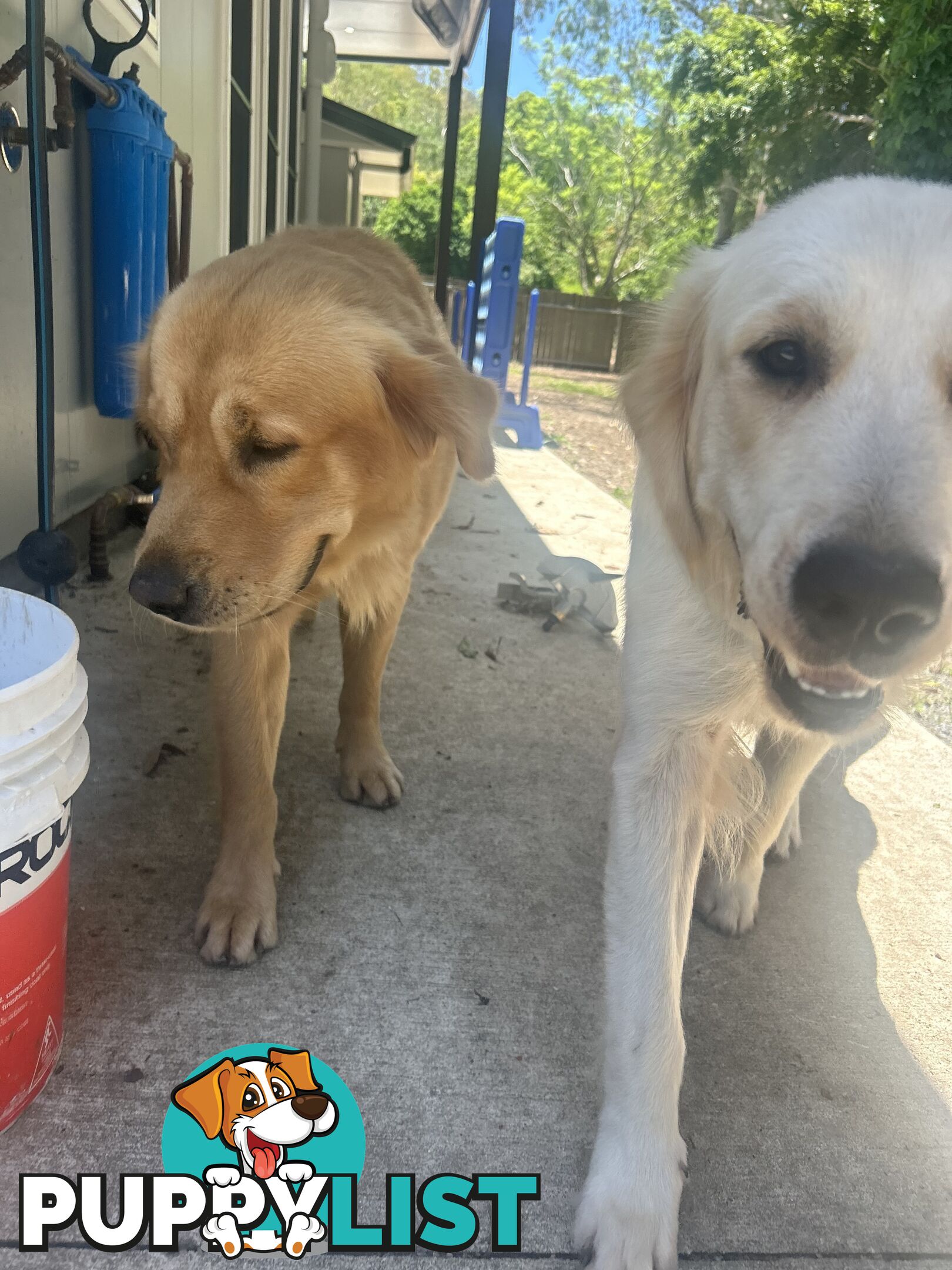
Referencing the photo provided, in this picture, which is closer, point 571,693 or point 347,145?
point 571,693

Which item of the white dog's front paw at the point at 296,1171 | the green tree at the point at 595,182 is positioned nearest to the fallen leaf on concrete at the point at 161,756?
the white dog's front paw at the point at 296,1171

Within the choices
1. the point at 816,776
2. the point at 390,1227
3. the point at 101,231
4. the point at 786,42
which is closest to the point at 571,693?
the point at 816,776

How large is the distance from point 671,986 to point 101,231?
127 inches

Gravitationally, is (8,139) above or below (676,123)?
below

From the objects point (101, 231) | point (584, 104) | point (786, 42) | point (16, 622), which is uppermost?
point (584, 104)

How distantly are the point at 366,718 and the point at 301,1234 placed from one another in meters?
1.39

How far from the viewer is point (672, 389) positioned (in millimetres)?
1807

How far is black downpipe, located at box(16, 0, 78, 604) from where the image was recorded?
195cm

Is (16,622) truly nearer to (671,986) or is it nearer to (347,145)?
(671,986)

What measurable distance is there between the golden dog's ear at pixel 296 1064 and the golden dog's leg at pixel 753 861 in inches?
40.1

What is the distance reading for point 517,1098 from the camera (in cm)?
161

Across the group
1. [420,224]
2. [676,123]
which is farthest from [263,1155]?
[676,123]

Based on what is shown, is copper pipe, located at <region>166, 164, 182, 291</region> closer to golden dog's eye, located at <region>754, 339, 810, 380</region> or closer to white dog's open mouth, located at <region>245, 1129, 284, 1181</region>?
golden dog's eye, located at <region>754, 339, 810, 380</region>

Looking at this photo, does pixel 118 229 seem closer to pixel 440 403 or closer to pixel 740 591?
pixel 440 403
